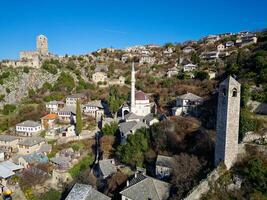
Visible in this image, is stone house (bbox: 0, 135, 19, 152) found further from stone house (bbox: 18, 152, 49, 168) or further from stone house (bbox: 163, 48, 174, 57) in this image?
stone house (bbox: 163, 48, 174, 57)

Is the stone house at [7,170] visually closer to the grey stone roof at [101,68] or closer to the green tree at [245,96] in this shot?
the green tree at [245,96]

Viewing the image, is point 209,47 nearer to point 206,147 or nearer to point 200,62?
point 200,62

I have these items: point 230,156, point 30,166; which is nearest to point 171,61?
point 30,166

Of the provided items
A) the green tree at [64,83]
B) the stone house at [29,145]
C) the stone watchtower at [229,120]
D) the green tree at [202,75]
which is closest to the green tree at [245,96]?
the stone watchtower at [229,120]

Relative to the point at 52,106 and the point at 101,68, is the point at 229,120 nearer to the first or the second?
the point at 52,106

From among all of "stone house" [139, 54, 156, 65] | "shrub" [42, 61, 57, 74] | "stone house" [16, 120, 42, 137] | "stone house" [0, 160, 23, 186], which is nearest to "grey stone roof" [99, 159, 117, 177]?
"stone house" [0, 160, 23, 186]
